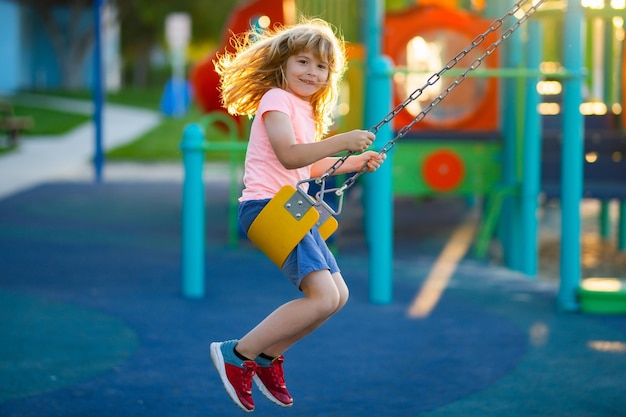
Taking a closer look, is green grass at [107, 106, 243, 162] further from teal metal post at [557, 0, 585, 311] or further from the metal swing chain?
the metal swing chain

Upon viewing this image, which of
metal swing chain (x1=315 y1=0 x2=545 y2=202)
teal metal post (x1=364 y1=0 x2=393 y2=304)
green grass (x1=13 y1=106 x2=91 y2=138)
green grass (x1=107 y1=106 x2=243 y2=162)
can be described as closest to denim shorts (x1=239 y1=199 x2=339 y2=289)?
metal swing chain (x1=315 y1=0 x2=545 y2=202)

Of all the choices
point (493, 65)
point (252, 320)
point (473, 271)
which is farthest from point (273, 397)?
point (493, 65)

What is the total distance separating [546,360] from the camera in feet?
16.2

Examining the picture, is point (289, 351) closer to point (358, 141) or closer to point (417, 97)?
point (358, 141)

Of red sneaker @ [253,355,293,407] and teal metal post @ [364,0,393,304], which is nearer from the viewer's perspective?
red sneaker @ [253,355,293,407]

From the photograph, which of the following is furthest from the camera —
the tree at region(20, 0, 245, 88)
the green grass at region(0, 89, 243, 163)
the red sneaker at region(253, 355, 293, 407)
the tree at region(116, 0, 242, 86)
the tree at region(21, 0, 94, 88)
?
the tree at region(116, 0, 242, 86)

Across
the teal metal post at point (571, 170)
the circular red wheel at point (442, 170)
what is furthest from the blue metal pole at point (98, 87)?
the teal metal post at point (571, 170)

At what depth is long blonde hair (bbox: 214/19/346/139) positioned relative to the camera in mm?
3740

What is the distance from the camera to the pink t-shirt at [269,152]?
3.72 metres

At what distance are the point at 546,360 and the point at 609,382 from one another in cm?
44

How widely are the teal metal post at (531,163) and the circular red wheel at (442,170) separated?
0.65 m

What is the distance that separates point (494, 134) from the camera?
8.16 m

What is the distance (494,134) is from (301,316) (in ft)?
15.7

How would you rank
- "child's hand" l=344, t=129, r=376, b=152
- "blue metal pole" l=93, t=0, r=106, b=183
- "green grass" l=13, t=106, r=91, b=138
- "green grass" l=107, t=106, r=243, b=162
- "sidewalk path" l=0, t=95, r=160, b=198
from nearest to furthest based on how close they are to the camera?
"child's hand" l=344, t=129, r=376, b=152
"sidewalk path" l=0, t=95, r=160, b=198
"blue metal pole" l=93, t=0, r=106, b=183
"green grass" l=107, t=106, r=243, b=162
"green grass" l=13, t=106, r=91, b=138
